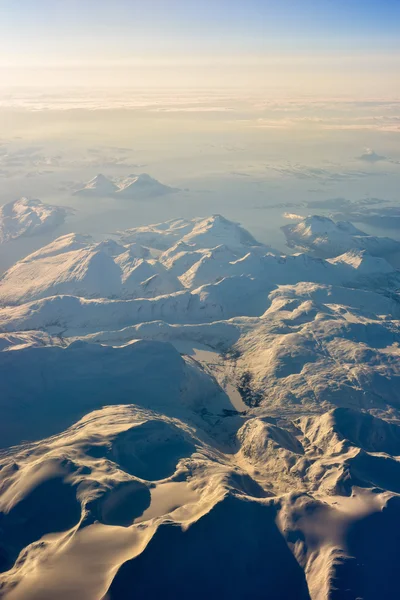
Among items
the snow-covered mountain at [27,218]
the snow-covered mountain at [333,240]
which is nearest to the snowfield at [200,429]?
the snow-covered mountain at [333,240]

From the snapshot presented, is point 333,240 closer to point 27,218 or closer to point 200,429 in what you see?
point 27,218

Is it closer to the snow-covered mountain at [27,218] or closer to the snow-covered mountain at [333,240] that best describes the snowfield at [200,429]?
the snow-covered mountain at [333,240]

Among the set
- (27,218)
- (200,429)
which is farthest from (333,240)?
(200,429)

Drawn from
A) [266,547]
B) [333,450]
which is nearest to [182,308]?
[333,450]

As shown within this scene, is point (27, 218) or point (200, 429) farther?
point (27, 218)

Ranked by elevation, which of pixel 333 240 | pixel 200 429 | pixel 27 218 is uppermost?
pixel 27 218
